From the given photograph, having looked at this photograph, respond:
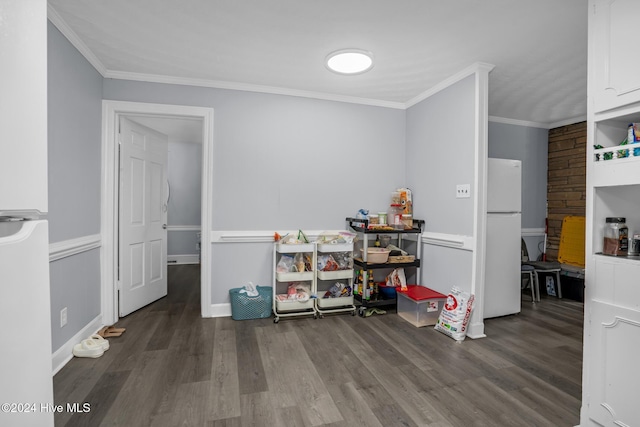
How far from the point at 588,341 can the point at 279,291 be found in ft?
8.75

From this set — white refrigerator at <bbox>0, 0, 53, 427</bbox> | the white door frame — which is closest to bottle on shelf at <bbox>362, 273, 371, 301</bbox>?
the white door frame

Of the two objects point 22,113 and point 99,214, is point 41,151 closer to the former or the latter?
point 22,113

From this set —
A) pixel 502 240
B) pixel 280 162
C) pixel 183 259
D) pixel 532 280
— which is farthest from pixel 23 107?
pixel 183 259

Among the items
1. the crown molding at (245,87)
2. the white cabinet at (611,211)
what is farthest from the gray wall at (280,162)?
the white cabinet at (611,211)

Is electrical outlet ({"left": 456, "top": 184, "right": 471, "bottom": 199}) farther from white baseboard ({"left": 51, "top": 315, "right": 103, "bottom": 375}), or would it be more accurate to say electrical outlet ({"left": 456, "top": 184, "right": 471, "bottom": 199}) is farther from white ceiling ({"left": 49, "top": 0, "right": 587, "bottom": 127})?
white baseboard ({"left": 51, "top": 315, "right": 103, "bottom": 375})

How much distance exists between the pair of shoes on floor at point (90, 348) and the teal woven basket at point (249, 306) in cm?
110

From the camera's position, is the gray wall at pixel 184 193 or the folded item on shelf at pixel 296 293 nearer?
the folded item on shelf at pixel 296 293

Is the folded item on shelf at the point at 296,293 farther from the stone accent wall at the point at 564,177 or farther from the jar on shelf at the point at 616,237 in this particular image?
the stone accent wall at the point at 564,177

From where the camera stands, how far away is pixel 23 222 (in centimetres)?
79

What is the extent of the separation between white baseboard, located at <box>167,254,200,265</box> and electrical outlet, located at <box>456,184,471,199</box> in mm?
5098

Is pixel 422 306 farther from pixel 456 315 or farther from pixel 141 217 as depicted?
pixel 141 217

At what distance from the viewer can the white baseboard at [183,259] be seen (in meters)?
6.14

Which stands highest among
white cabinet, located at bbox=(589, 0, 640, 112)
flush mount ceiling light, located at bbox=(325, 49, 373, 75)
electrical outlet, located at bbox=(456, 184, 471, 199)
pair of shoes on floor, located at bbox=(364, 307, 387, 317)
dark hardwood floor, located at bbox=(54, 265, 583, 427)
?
flush mount ceiling light, located at bbox=(325, 49, 373, 75)

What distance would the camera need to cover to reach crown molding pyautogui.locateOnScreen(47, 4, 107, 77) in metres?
2.12
